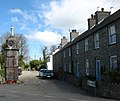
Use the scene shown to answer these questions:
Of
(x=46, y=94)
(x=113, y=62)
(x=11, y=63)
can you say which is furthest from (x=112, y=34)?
(x=11, y=63)

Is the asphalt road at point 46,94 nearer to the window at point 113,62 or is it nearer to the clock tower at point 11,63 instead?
the window at point 113,62

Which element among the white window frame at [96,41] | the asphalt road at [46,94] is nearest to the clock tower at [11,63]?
the asphalt road at [46,94]

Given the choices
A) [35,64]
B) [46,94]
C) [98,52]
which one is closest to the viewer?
[46,94]

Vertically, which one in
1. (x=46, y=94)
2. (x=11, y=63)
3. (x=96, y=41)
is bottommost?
(x=46, y=94)

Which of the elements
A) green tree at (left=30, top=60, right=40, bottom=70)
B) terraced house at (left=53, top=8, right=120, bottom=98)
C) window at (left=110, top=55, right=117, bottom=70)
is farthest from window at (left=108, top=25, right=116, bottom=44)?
green tree at (left=30, top=60, right=40, bottom=70)

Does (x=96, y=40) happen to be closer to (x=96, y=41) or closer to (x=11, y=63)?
(x=96, y=41)

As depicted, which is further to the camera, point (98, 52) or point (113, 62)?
point (98, 52)

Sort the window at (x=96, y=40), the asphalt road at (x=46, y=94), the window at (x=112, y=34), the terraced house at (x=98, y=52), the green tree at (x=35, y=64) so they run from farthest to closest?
the green tree at (x=35, y=64) → the window at (x=96, y=40) → the window at (x=112, y=34) → the terraced house at (x=98, y=52) → the asphalt road at (x=46, y=94)

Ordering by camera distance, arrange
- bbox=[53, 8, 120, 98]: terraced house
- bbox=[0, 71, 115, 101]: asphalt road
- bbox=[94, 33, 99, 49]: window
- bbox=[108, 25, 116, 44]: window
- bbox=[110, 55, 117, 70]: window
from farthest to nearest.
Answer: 1. bbox=[94, 33, 99, 49]: window
2. bbox=[108, 25, 116, 44]: window
3. bbox=[110, 55, 117, 70]: window
4. bbox=[53, 8, 120, 98]: terraced house
5. bbox=[0, 71, 115, 101]: asphalt road

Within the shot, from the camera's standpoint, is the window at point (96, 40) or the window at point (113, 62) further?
the window at point (96, 40)

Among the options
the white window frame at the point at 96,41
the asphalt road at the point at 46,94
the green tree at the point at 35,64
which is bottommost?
the asphalt road at the point at 46,94

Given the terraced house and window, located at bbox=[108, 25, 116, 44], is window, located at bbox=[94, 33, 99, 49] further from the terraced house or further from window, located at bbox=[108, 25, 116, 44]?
window, located at bbox=[108, 25, 116, 44]

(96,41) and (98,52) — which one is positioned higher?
(96,41)

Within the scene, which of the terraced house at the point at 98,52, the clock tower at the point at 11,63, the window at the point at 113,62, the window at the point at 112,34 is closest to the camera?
the terraced house at the point at 98,52
